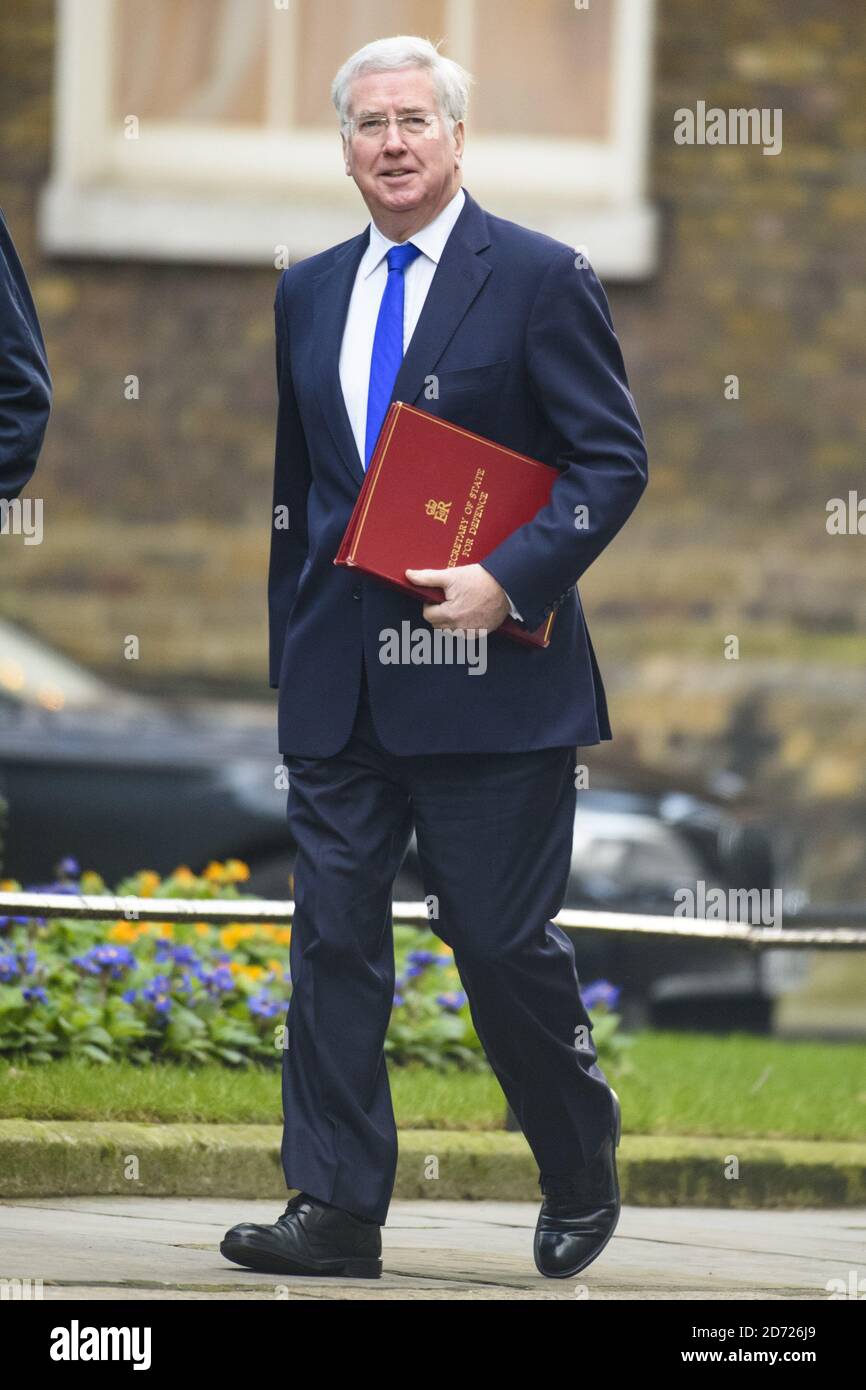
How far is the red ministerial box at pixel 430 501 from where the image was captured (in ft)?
14.0

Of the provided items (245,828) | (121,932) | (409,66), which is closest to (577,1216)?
(409,66)

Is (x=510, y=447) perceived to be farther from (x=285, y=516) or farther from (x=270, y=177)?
(x=270, y=177)

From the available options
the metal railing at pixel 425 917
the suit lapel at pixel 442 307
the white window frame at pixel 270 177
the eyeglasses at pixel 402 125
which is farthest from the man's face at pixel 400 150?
the white window frame at pixel 270 177

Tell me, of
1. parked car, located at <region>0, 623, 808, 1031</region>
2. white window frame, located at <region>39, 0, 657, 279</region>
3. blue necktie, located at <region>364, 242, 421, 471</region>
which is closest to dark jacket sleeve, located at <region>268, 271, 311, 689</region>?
blue necktie, located at <region>364, 242, 421, 471</region>

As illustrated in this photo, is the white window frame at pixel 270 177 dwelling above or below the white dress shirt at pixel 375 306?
above

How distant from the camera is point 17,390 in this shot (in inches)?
171

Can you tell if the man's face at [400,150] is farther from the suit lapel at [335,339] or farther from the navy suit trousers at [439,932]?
the navy suit trousers at [439,932]

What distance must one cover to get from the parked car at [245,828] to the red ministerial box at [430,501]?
3802 mm

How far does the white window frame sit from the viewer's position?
11.8m

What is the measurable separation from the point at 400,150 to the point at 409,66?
16 centimetres

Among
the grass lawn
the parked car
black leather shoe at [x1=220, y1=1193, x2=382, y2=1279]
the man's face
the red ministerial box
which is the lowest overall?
black leather shoe at [x1=220, y1=1193, x2=382, y2=1279]

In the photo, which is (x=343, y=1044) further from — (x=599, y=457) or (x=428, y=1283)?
(x=599, y=457)

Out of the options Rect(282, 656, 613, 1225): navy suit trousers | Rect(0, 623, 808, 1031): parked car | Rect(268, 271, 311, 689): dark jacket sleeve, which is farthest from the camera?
Rect(0, 623, 808, 1031): parked car

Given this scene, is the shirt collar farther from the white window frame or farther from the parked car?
the white window frame
